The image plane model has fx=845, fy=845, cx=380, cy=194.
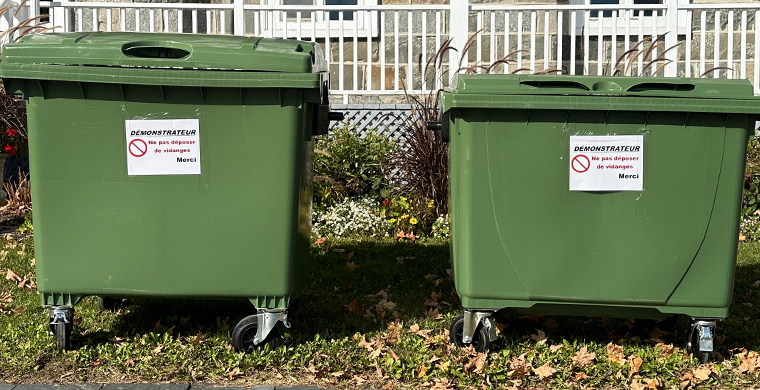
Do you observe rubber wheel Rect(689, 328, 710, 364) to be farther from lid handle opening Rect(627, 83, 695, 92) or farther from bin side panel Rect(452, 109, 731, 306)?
lid handle opening Rect(627, 83, 695, 92)

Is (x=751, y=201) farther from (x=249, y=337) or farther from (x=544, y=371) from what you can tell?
(x=249, y=337)

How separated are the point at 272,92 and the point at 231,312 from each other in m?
1.40

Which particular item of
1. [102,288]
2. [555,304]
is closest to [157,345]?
[102,288]

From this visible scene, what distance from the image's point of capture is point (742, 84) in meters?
3.53

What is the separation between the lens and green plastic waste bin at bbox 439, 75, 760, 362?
3.49 m

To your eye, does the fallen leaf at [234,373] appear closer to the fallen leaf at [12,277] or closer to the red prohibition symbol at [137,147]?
the red prohibition symbol at [137,147]

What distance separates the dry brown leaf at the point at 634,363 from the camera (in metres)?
3.68

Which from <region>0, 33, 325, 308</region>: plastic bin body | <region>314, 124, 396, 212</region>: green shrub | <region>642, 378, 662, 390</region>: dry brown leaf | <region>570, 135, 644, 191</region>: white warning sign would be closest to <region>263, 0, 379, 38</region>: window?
<region>314, 124, 396, 212</region>: green shrub

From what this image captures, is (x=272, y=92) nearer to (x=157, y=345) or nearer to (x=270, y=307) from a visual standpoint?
(x=270, y=307)

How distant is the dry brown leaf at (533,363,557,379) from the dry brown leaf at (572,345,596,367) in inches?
5.4

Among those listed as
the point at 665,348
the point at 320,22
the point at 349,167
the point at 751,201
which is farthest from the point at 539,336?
the point at 320,22

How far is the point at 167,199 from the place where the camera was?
3.62m

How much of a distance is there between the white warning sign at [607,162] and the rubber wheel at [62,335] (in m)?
2.31

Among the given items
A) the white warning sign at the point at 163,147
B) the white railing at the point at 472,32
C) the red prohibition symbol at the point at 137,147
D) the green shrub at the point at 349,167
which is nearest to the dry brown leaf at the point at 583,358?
the white warning sign at the point at 163,147
